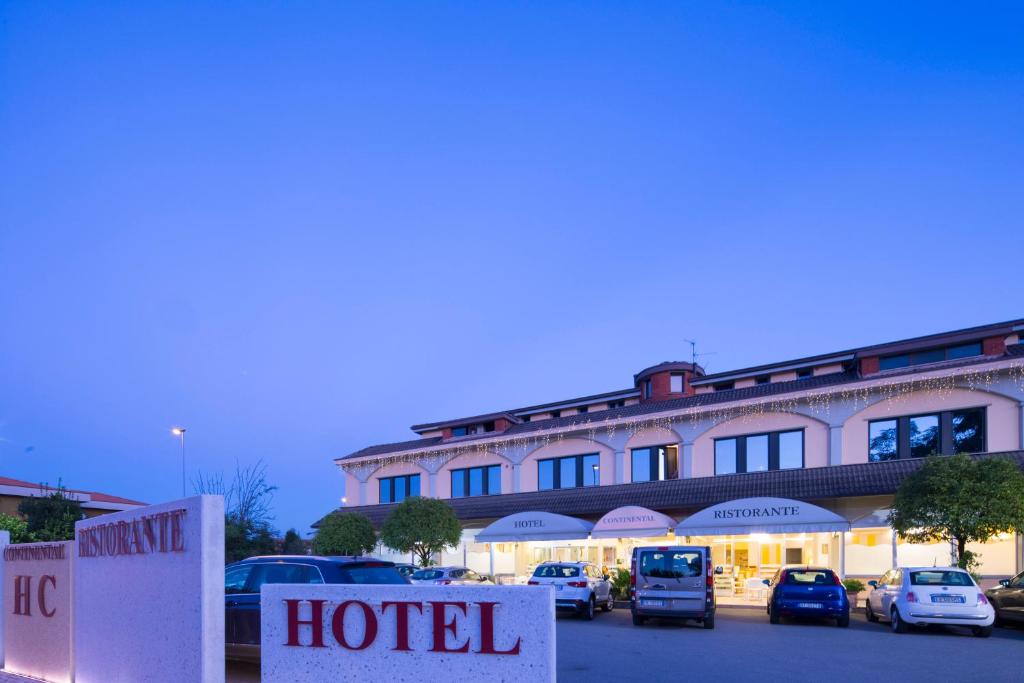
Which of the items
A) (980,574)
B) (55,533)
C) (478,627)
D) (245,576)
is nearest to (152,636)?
(478,627)

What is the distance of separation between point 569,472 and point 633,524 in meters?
8.11

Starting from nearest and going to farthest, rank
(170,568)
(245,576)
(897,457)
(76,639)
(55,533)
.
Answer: (170,568), (76,639), (245,576), (55,533), (897,457)

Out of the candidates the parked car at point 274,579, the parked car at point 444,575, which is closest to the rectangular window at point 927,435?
the parked car at point 444,575

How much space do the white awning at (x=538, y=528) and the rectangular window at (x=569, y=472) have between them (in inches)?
157

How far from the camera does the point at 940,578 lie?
18016mm

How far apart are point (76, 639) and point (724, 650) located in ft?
33.4

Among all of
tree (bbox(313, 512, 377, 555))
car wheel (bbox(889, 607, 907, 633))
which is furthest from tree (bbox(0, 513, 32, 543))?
car wheel (bbox(889, 607, 907, 633))

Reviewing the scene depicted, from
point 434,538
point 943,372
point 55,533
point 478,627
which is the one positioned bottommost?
point 434,538

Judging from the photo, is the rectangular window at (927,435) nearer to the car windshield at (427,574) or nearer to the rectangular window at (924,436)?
the rectangular window at (924,436)

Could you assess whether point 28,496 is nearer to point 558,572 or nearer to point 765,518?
point 558,572

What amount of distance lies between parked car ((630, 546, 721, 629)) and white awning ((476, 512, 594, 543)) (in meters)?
10.3

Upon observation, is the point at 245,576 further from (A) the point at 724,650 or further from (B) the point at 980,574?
(B) the point at 980,574

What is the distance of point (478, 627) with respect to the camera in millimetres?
5621

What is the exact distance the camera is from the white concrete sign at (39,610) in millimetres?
10383
